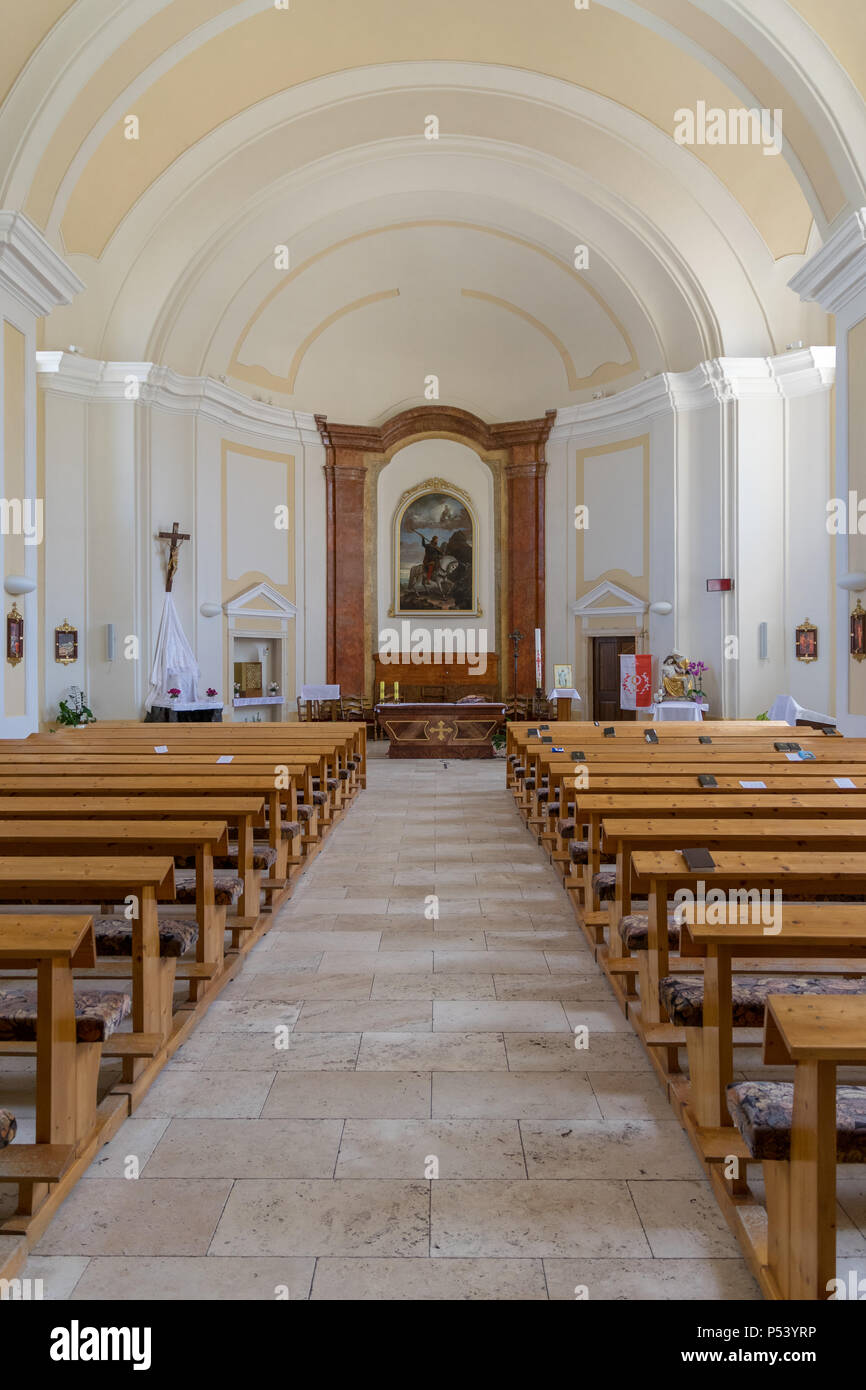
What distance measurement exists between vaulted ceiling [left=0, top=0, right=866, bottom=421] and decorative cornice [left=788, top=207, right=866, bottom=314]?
501 mm

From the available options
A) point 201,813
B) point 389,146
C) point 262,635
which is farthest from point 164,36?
point 201,813

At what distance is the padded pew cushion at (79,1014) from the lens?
2510 mm

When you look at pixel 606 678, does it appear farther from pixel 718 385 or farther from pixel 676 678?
pixel 718 385

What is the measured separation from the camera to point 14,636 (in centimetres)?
860

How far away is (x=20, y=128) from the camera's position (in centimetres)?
848

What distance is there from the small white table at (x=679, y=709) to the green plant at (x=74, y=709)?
8066mm

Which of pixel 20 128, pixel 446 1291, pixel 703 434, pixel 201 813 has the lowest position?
pixel 446 1291

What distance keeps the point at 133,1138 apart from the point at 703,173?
14.2m

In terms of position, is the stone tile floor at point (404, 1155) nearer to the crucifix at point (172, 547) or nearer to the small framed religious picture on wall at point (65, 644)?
the small framed religious picture on wall at point (65, 644)

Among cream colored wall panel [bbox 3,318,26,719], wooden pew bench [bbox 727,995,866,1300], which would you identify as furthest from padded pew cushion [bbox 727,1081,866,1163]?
cream colored wall panel [bbox 3,318,26,719]

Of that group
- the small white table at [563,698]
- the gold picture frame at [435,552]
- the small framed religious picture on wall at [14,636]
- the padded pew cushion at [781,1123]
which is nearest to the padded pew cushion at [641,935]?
the padded pew cushion at [781,1123]

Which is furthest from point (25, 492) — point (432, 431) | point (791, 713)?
point (432, 431)

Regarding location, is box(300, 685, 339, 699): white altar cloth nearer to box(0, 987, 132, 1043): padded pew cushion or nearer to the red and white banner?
the red and white banner

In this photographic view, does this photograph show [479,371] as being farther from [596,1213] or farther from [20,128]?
[596,1213]
